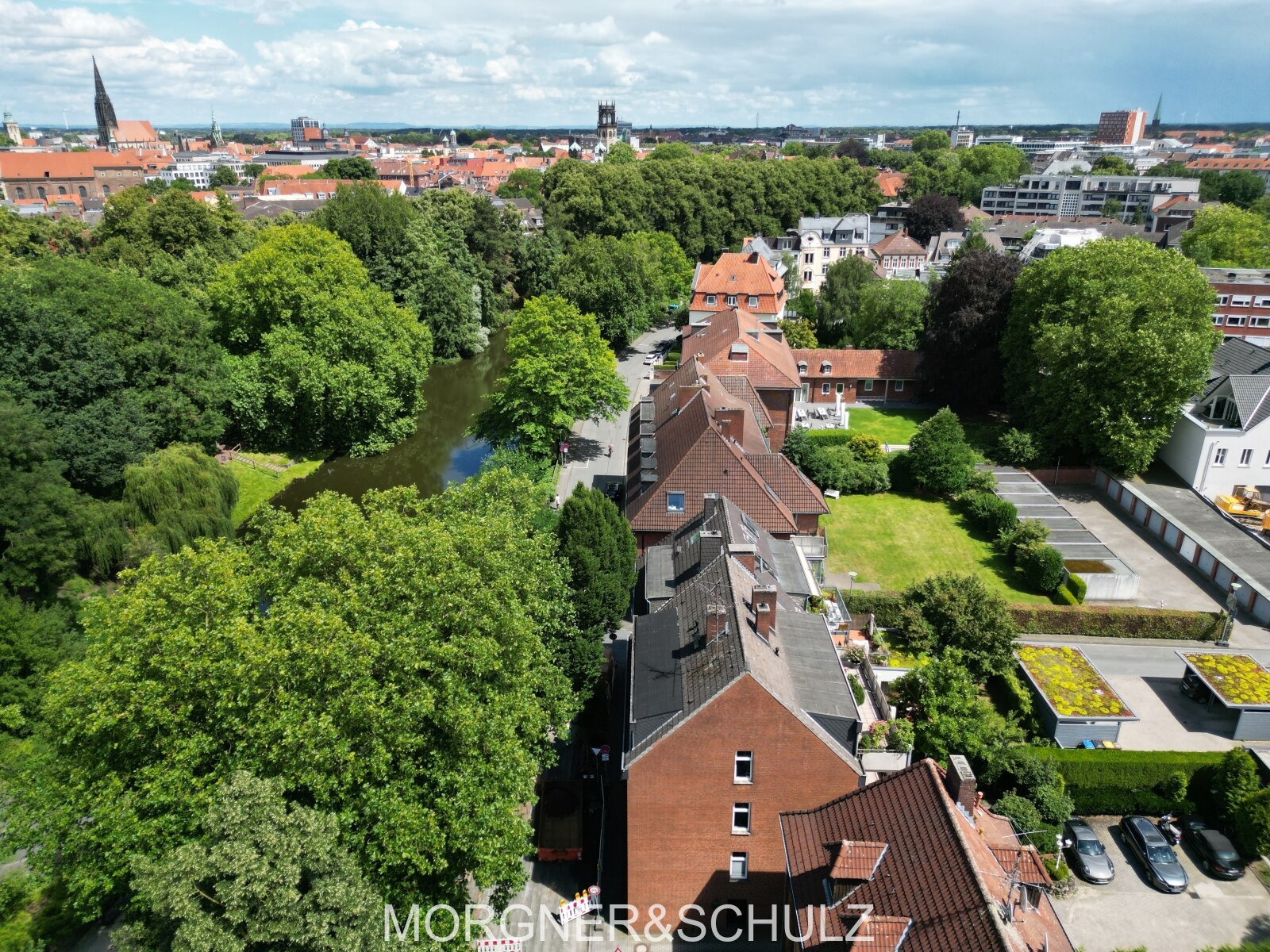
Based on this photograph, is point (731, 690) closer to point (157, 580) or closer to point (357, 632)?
point (357, 632)

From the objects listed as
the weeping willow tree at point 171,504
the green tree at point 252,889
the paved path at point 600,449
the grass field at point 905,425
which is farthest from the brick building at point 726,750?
the grass field at point 905,425

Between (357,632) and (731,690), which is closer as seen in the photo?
(357,632)

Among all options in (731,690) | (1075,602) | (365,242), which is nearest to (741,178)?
(365,242)

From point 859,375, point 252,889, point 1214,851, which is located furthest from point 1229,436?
point 252,889

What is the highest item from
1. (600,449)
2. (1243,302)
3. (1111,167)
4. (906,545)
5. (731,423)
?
(1111,167)

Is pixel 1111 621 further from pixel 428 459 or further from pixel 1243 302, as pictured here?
pixel 1243 302

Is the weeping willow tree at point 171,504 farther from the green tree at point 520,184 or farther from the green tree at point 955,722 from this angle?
the green tree at point 520,184

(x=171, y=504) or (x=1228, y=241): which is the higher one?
(x=1228, y=241)
